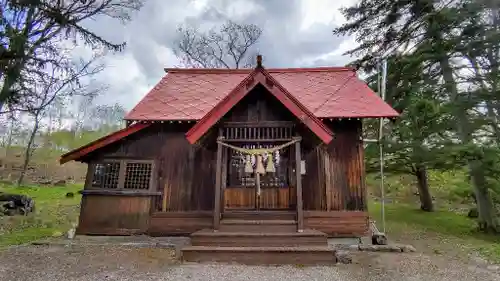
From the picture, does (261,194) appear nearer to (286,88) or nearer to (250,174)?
(250,174)

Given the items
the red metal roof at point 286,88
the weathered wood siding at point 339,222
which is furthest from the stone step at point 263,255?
the red metal roof at point 286,88

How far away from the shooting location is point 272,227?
7566 mm

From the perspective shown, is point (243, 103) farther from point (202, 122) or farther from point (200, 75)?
point (200, 75)

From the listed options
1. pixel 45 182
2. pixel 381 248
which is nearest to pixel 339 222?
pixel 381 248

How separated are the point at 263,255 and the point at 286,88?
644 centimetres

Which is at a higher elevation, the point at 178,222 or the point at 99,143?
the point at 99,143

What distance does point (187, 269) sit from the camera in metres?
6.35

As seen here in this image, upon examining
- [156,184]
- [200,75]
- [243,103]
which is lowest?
[156,184]

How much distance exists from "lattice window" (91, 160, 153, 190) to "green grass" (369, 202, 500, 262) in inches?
332

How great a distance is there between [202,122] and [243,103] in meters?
1.64

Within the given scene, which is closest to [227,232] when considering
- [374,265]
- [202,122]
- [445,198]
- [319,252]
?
[319,252]

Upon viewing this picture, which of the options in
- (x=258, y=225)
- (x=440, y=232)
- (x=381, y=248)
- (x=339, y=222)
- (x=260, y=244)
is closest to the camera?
(x=260, y=244)

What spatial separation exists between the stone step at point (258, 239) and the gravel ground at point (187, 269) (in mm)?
649

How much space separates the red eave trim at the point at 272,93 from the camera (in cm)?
737
